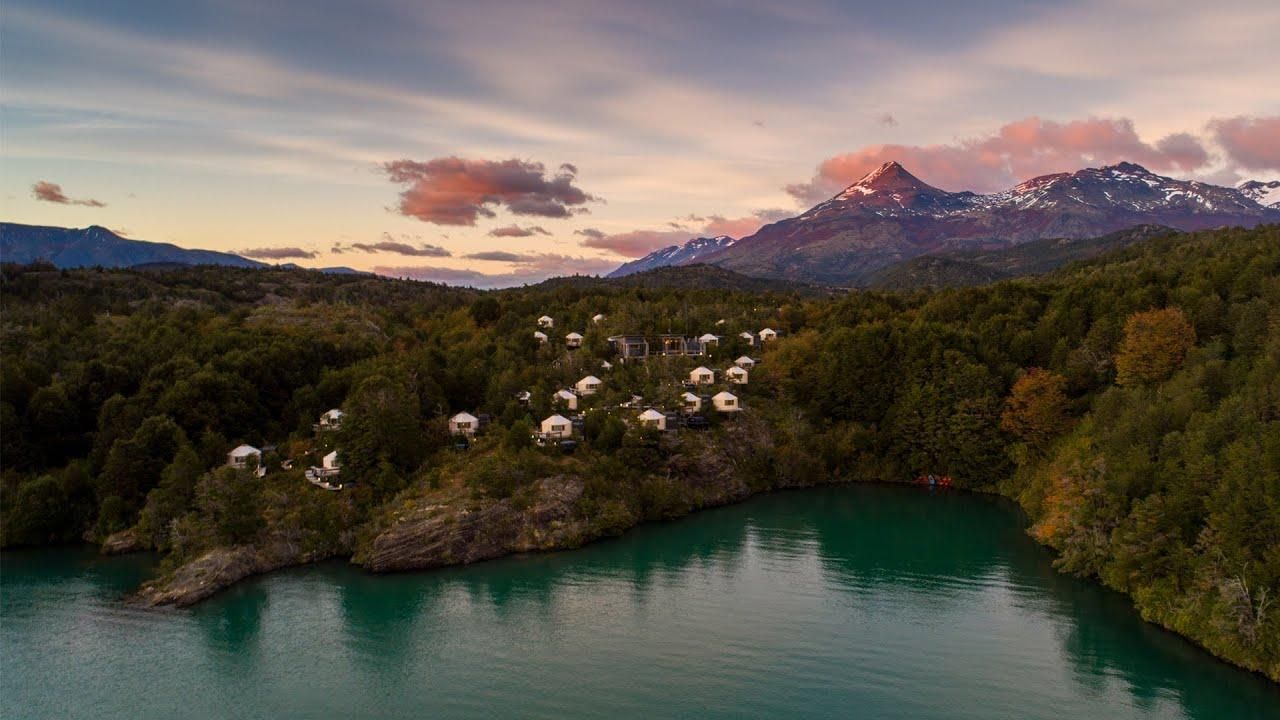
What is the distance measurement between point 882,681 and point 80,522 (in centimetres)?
5413

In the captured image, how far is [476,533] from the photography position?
47750 millimetres

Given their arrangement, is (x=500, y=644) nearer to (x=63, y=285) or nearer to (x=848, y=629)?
(x=848, y=629)

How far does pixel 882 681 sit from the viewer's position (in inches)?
1259

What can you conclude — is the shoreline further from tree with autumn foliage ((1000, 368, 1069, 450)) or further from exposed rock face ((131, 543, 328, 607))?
tree with autumn foliage ((1000, 368, 1069, 450))

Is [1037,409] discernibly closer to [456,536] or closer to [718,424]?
[718,424]

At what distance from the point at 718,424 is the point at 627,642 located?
32928mm

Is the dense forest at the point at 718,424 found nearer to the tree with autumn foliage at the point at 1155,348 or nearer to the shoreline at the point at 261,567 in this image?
the tree with autumn foliage at the point at 1155,348

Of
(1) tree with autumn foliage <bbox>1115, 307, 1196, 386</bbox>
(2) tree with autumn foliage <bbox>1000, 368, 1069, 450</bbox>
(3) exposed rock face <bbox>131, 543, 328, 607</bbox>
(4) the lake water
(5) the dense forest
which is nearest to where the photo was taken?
(4) the lake water

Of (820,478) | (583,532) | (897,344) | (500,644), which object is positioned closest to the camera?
(500,644)

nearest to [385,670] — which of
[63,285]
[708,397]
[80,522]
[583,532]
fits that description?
[583,532]

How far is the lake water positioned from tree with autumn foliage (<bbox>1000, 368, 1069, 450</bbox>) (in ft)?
50.2

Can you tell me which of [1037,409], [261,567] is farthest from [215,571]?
[1037,409]

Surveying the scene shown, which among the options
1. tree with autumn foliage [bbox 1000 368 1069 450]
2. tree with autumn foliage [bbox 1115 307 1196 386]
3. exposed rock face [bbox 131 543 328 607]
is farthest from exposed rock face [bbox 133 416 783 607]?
tree with autumn foliage [bbox 1115 307 1196 386]

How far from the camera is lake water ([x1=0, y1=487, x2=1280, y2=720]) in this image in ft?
100
